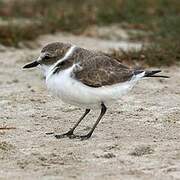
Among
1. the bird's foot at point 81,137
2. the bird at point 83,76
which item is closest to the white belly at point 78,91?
the bird at point 83,76

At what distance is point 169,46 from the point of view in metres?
10.1

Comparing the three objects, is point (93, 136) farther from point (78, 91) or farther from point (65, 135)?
point (78, 91)

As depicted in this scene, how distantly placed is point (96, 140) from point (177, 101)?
1.81 m

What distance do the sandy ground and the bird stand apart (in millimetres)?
366

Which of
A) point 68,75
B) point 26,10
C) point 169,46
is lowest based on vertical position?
point 26,10

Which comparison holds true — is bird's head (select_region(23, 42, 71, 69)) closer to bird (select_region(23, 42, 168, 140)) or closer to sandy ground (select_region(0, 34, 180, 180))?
bird (select_region(23, 42, 168, 140))

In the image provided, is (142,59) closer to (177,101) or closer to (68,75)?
(177,101)

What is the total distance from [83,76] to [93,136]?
0.70 metres

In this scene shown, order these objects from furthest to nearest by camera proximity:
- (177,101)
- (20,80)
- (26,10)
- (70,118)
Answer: (26,10)
(20,80)
(177,101)
(70,118)

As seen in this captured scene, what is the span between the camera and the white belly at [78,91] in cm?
606

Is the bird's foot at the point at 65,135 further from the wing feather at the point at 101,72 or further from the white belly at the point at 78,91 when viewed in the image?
the wing feather at the point at 101,72

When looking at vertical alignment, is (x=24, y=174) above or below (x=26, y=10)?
above

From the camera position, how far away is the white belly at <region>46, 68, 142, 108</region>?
19.9 ft

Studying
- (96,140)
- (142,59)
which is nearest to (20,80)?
(142,59)
